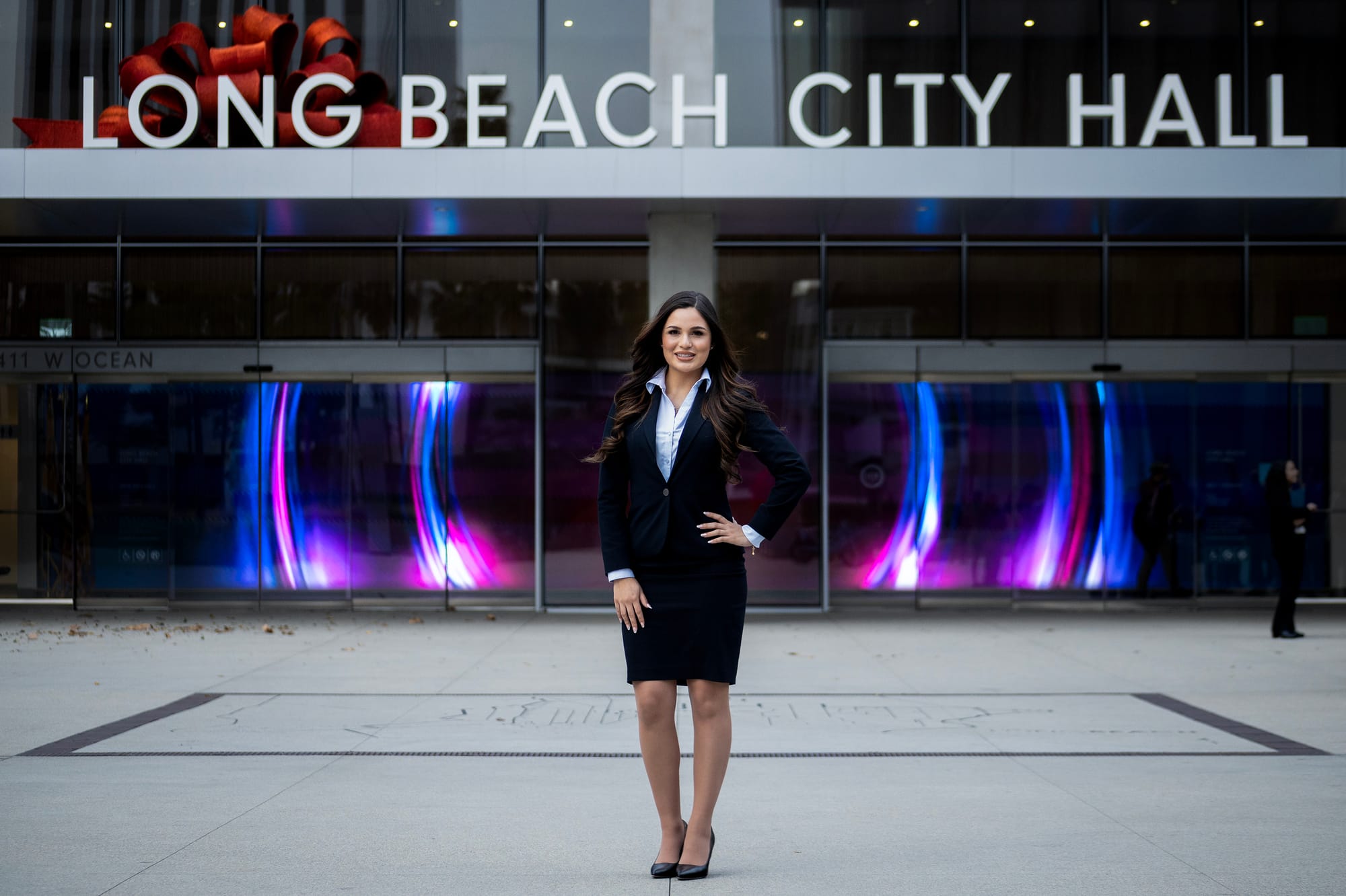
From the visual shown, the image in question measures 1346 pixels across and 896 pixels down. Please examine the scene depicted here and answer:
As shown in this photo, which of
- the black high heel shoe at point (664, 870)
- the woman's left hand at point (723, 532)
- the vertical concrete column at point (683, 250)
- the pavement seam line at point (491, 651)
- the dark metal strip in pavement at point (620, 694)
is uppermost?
the vertical concrete column at point (683, 250)

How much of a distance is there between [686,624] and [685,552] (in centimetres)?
24

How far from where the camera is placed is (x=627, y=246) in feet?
52.3

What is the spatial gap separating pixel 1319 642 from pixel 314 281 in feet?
38.1

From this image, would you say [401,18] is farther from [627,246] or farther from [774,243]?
[774,243]

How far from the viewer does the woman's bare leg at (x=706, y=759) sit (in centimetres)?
443

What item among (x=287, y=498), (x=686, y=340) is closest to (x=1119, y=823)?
(x=686, y=340)

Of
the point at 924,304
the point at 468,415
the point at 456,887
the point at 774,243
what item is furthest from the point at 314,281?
the point at 456,887

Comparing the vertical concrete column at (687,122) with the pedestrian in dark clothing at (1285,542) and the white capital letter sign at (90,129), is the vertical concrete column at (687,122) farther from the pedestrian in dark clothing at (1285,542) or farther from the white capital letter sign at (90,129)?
the pedestrian in dark clothing at (1285,542)

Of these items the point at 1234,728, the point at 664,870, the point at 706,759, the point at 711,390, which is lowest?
the point at 1234,728

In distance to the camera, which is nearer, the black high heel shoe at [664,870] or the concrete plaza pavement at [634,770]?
the black high heel shoe at [664,870]

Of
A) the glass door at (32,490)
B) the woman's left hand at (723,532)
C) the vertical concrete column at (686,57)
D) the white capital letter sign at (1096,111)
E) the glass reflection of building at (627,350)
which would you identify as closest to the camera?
the woman's left hand at (723,532)

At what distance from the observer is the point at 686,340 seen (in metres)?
4.59

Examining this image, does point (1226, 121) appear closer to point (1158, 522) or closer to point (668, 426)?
point (1158, 522)

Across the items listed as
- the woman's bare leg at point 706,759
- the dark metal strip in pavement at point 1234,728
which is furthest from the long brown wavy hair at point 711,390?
the dark metal strip in pavement at point 1234,728
